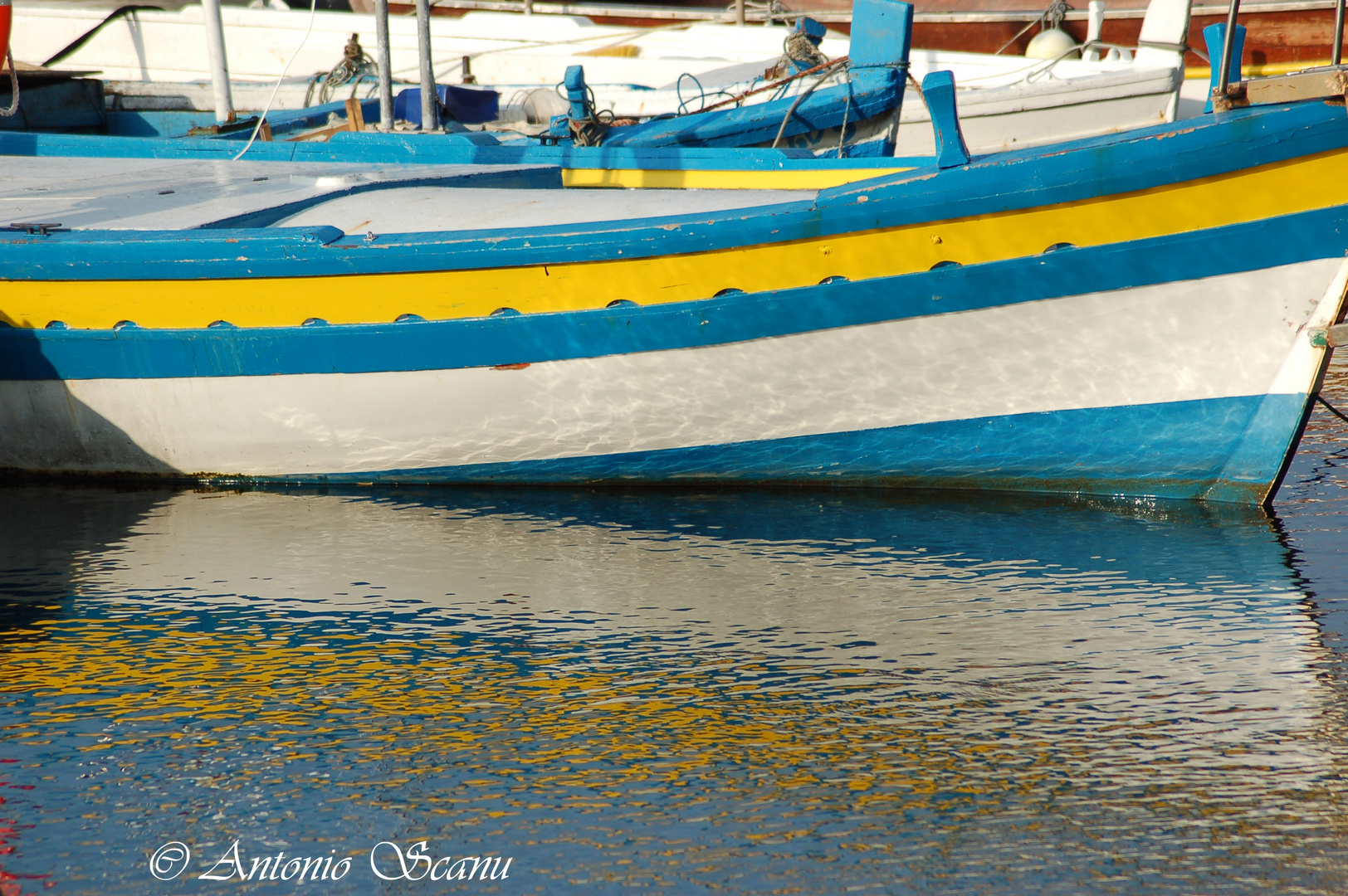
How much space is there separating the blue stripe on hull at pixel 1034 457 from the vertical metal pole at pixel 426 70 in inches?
104

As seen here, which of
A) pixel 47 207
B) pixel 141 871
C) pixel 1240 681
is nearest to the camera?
pixel 141 871

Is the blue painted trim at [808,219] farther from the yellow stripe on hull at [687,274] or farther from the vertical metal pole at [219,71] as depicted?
the vertical metal pole at [219,71]

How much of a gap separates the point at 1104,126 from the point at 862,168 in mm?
6685

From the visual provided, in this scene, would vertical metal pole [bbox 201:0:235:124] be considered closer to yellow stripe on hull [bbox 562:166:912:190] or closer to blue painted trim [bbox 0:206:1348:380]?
yellow stripe on hull [bbox 562:166:912:190]

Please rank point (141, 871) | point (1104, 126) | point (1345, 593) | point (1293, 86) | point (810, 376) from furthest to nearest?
point (1104, 126) → point (810, 376) → point (1293, 86) → point (1345, 593) → point (141, 871)

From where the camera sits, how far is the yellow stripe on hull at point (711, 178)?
6309 mm

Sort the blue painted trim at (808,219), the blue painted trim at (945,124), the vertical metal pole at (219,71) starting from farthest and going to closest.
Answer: the vertical metal pole at (219,71) < the blue painted trim at (945,124) < the blue painted trim at (808,219)

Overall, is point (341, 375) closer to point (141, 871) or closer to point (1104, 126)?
point (141, 871)

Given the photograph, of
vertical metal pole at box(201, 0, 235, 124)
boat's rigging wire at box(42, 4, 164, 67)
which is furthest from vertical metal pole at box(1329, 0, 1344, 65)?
boat's rigging wire at box(42, 4, 164, 67)

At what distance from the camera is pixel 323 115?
9312 mm

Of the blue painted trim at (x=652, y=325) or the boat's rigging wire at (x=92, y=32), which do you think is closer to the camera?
the blue painted trim at (x=652, y=325)

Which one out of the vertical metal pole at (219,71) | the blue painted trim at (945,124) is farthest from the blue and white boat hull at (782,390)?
the vertical metal pole at (219,71)

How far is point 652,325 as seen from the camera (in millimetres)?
4789

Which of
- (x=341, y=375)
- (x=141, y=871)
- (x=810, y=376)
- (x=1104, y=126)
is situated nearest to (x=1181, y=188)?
(x=810, y=376)
